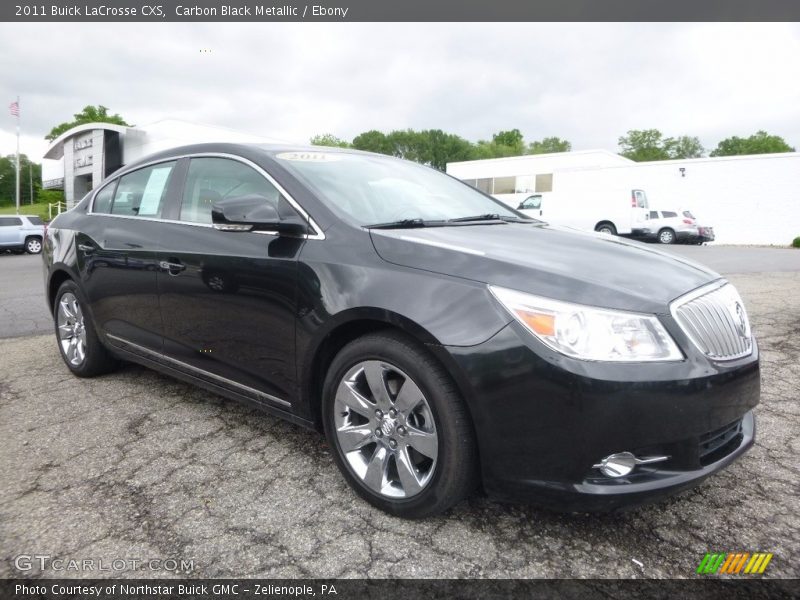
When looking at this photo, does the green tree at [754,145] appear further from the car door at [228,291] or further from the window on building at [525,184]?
the car door at [228,291]

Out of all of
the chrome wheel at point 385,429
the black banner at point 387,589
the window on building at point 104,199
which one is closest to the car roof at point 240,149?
the window on building at point 104,199

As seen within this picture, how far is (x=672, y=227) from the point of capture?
835 inches

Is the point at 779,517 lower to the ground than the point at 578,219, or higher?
lower

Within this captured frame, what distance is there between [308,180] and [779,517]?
2.43 metres

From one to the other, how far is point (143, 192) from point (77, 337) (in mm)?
1232

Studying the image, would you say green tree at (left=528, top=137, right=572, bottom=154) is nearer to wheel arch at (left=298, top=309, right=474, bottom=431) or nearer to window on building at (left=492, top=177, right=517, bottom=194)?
window on building at (left=492, top=177, right=517, bottom=194)

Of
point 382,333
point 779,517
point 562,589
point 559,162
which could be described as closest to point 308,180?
point 382,333

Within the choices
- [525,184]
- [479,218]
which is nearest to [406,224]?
[479,218]

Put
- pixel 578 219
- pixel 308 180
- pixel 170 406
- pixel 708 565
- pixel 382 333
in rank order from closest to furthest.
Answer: pixel 708 565
pixel 382 333
pixel 308 180
pixel 170 406
pixel 578 219

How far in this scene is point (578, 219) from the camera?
75.6 feet

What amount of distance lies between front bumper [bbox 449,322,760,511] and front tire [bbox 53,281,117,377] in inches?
115

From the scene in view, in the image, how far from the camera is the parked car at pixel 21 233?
738 inches

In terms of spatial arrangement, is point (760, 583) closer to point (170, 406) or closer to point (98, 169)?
point (170, 406)

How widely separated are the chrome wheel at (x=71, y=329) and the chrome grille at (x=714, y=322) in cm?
367
